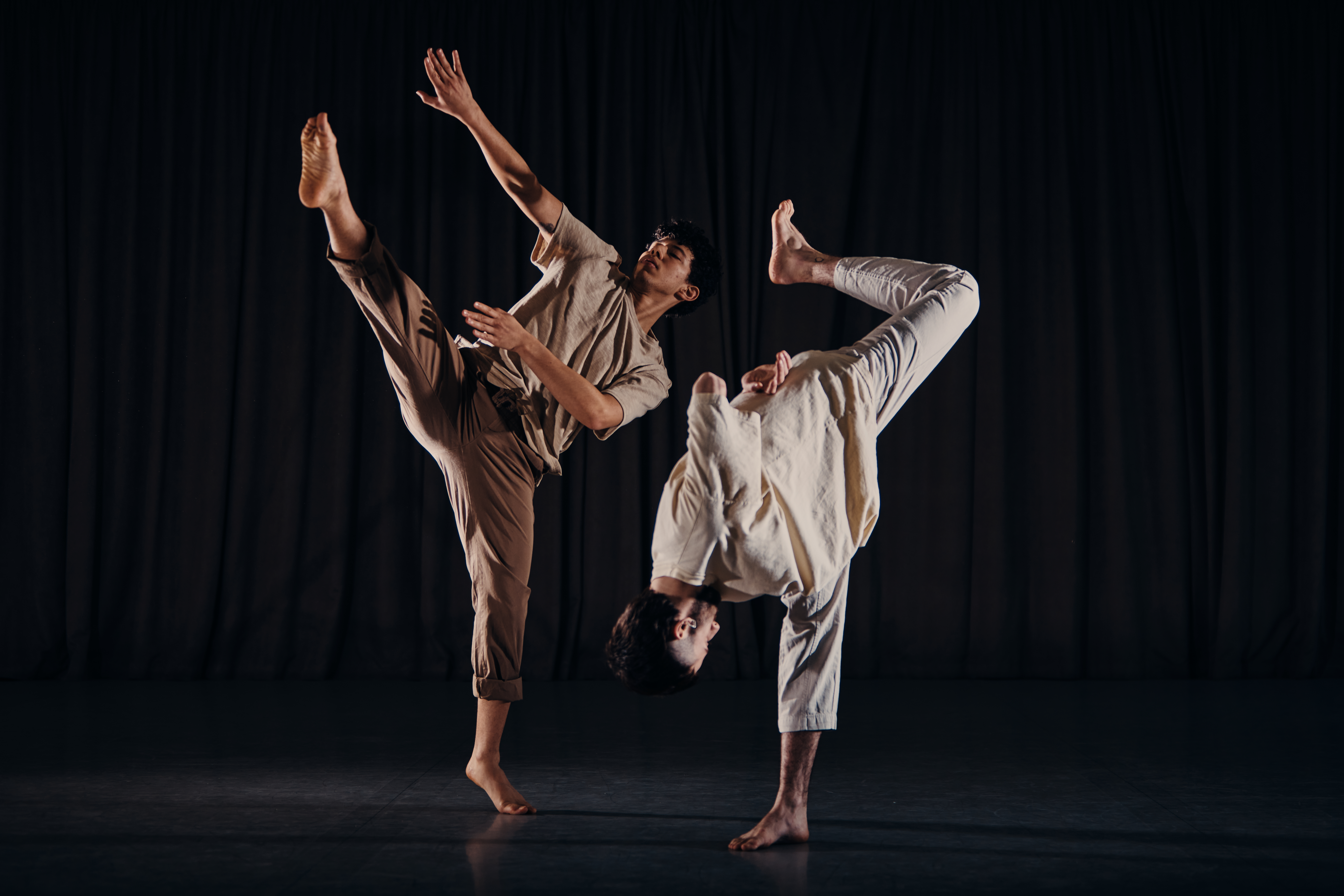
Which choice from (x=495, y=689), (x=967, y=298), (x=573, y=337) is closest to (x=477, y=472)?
(x=573, y=337)

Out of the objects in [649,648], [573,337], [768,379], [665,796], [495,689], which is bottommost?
[665,796]

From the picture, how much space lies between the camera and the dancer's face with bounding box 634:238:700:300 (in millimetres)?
2588

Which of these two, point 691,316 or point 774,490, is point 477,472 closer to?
point 774,490

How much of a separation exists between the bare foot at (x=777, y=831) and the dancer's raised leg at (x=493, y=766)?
51 cm

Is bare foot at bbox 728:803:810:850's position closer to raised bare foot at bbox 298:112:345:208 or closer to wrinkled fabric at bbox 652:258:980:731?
wrinkled fabric at bbox 652:258:980:731

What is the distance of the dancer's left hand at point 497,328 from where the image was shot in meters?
2.08

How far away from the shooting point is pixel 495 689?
2.36 meters

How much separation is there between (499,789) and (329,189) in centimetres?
125

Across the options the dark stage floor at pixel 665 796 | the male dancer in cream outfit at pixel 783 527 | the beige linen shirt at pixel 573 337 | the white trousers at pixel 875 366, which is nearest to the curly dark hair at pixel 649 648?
the male dancer in cream outfit at pixel 783 527

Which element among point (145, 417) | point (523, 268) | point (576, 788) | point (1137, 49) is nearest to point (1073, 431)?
point (1137, 49)

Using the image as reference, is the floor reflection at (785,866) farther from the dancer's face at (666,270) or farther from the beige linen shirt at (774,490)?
the dancer's face at (666,270)

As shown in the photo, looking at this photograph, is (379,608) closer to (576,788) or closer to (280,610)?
(280,610)

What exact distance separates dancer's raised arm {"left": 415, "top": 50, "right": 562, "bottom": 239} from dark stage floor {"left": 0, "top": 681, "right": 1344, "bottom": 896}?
1297 millimetres

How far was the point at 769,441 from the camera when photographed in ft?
Result: 6.12
